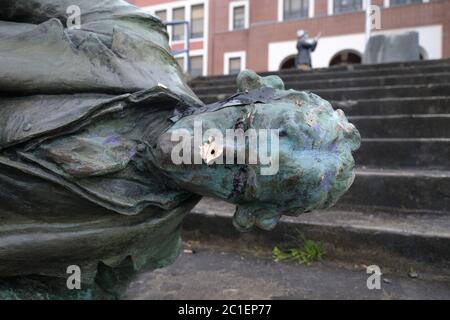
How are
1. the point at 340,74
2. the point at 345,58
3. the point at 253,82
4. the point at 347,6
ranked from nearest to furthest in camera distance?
1. the point at 253,82
2. the point at 340,74
3. the point at 347,6
4. the point at 345,58

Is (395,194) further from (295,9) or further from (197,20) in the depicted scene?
(197,20)

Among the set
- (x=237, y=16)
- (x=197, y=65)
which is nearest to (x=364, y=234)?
(x=237, y=16)

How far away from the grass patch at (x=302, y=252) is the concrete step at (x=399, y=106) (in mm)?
1979

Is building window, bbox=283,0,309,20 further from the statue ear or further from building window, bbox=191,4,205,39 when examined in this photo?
the statue ear

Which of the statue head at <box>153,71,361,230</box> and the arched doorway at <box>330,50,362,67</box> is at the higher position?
the arched doorway at <box>330,50,362,67</box>

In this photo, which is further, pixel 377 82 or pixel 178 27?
pixel 178 27

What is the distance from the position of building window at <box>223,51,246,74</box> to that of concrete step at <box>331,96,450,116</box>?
19.7 m

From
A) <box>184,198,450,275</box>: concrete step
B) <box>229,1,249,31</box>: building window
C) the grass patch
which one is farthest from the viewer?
<box>229,1,249,31</box>: building window

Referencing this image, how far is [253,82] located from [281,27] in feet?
70.3

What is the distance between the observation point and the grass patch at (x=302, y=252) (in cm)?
248

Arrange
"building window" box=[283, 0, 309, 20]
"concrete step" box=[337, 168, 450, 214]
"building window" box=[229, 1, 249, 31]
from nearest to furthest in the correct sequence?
"concrete step" box=[337, 168, 450, 214] < "building window" box=[283, 0, 309, 20] < "building window" box=[229, 1, 249, 31]

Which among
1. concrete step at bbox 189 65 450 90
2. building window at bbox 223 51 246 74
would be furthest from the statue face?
building window at bbox 223 51 246 74

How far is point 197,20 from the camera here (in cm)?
2578

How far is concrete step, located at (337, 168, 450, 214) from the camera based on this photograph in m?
2.65
